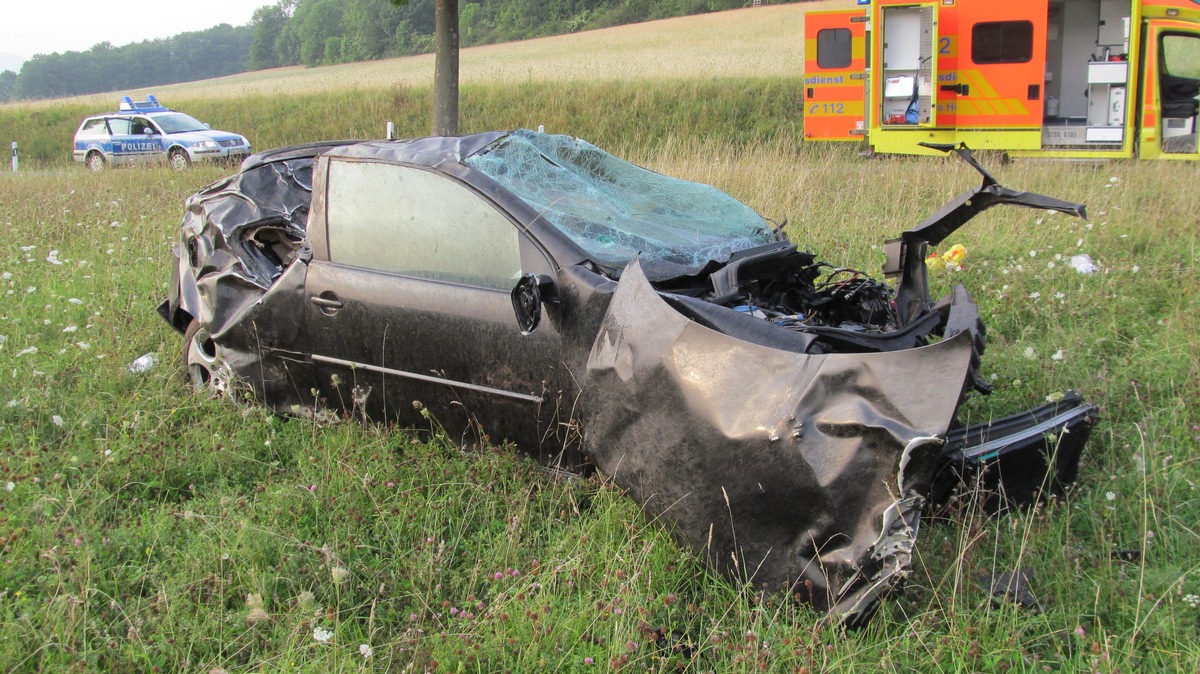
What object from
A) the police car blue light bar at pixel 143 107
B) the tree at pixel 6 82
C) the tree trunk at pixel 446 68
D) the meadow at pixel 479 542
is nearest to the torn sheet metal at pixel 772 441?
the meadow at pixel 479 542

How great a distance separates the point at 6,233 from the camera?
872 cm

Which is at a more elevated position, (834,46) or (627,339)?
(834,46)

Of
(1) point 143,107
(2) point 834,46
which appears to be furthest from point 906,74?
(1) point 143,107

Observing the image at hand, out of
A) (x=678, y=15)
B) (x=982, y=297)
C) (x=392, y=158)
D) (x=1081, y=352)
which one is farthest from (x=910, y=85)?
(x=678, y=15)

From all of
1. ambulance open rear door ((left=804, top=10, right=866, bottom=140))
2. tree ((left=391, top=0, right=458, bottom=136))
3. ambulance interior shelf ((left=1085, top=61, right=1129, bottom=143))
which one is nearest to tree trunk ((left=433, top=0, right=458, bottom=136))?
tree ((left=391, top=0, right=458, bottom=136))

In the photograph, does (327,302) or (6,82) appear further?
(6,82)

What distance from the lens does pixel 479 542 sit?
11.1 feet

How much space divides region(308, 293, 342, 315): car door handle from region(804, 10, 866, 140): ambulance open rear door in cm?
1248

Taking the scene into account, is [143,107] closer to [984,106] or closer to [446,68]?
[446,68]

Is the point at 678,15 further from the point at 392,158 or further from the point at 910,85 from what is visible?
the point at 392,158

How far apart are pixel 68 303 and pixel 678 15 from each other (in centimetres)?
5094

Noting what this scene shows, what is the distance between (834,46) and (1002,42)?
283cm

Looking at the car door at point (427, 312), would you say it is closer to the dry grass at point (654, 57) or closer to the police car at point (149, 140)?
the police car at point (149, 140)

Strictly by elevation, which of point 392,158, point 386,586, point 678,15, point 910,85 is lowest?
point 386,586
